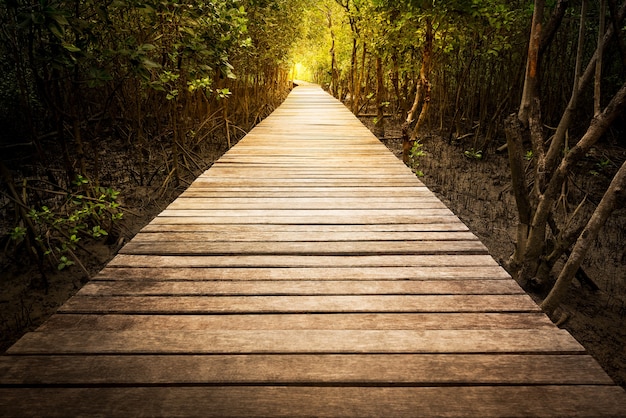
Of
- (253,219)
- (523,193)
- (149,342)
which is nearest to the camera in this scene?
(149,342)

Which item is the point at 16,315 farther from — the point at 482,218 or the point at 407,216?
the point at 482,218

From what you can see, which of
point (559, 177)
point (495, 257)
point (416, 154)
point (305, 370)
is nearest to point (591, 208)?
point (495, 257)

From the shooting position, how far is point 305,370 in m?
1.28

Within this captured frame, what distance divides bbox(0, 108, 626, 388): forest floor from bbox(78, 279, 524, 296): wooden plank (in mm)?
2673

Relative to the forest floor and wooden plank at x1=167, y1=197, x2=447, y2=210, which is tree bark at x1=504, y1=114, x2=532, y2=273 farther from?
wooden plank at x1=167, y1=197, x2=447, y2=210

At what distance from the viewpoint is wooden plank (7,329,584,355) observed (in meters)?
1.37

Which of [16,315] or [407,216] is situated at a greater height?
[407,216]

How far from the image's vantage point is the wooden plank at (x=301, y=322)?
1512 millimetres

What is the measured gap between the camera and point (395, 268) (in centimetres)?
201

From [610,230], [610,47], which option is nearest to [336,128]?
[610,230]

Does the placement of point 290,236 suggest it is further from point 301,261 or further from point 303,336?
point 303,336

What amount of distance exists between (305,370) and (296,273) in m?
0.72

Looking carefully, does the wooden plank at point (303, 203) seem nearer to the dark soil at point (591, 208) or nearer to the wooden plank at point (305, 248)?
the wooden plank at point (305, 248)

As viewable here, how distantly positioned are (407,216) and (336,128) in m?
4.76
